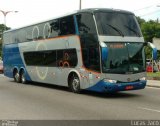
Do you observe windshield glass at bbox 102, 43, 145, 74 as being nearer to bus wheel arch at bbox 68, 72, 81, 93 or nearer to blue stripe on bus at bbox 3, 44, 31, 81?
bus wheel arch at bbox 68, 72, 81, 93

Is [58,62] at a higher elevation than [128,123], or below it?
higher

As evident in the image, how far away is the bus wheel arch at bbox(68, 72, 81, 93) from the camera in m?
17.7

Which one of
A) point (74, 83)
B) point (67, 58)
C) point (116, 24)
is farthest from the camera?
point (67, 58)

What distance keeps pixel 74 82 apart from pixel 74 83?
0.05m

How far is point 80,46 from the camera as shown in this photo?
17125 mm

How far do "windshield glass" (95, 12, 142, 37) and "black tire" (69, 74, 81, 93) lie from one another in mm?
3034

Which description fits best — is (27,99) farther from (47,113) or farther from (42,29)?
(42,29)

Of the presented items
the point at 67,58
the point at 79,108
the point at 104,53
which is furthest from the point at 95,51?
the point at 79,108

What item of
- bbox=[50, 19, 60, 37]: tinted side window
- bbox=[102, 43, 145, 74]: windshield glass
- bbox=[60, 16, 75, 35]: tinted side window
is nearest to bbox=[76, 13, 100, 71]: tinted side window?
bbox=[102, 43, 145, 74]: windshield glass

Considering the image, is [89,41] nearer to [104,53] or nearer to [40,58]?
[104,53]

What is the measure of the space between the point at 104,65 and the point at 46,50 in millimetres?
6109

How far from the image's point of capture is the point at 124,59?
1584cm

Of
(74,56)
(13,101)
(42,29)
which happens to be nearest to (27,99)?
(13,101)

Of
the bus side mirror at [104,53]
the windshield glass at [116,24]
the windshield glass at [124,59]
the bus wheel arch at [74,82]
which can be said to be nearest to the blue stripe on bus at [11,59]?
the bus wheel arch at [74,82]
